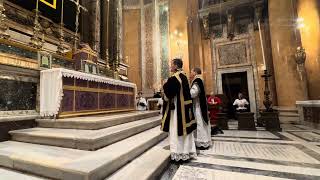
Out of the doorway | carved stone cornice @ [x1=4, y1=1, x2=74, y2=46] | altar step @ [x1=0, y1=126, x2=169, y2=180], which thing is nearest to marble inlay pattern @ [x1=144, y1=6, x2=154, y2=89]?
the doorway

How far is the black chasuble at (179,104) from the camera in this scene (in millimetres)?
3179

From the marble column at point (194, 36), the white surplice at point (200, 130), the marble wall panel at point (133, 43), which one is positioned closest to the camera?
the white surplice at point (200, 130)

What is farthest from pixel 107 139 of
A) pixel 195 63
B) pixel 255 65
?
pixel 255 65

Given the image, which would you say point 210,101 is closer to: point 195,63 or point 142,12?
point 195,63

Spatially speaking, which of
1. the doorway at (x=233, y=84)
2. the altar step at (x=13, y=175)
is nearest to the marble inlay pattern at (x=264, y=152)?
the altar step at (x=13, y=175)

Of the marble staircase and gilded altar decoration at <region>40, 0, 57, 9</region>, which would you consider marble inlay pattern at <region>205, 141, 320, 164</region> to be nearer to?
the marble staircase

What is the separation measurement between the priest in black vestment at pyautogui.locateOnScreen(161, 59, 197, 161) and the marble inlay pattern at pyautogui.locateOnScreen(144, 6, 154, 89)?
27.9ft

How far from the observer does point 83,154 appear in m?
2.35

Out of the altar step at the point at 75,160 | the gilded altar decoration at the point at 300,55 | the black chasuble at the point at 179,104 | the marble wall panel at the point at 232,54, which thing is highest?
the marble wall panel at the point at 232,54

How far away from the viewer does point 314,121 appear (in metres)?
6.91

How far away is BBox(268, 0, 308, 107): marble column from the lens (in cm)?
913

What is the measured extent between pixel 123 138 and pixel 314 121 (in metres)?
7.44

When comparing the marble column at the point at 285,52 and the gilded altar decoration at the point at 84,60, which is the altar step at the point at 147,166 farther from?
the marble column at the point at 285,52

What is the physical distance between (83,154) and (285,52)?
10.7 metres
